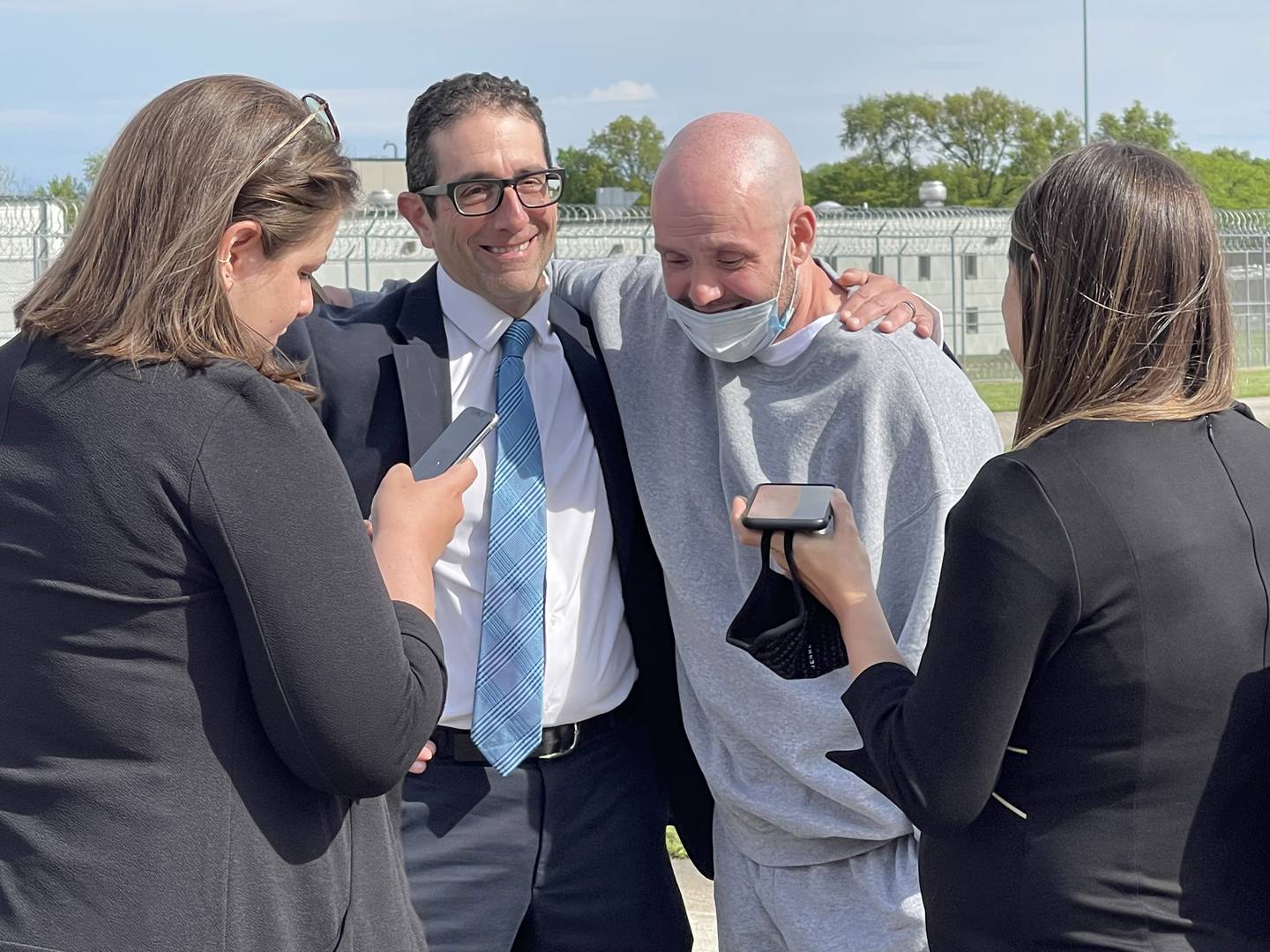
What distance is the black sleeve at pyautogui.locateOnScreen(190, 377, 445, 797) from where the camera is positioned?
5.60ft

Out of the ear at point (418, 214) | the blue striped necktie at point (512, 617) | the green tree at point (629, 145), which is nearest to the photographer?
the blue striped necktie at point (512, 617)

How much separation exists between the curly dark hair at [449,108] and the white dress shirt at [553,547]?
0.23 meters

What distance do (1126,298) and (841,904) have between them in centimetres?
133

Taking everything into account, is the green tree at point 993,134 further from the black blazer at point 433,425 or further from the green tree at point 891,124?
the black blazer at point 433,425

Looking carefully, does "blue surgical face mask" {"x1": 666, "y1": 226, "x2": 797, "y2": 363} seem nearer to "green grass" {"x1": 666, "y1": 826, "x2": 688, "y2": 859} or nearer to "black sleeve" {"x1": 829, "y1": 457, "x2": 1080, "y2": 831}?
"black sleeve" {"x1": 829, "y1": 457, "x2": 1080, "y2": 831}

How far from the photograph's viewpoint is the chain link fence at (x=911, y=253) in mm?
20188

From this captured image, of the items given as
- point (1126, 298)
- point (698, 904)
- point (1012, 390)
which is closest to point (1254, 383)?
point (1012, 390)

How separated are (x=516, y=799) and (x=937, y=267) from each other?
90.9ft

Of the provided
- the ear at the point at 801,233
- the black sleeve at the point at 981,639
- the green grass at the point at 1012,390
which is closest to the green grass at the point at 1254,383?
the green grass at the point at 1012,390

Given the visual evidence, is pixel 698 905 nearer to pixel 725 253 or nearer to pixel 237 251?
pixel 725 253

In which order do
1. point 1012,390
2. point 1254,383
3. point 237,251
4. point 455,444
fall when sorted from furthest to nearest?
point 1254,383 → point 1012,390 → point 455,444 → point 237,251

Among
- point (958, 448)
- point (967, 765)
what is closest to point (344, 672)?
point (967, 765)

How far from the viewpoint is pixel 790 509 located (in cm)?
217

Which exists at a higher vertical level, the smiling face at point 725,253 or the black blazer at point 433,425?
the smiling face at point 725,253
